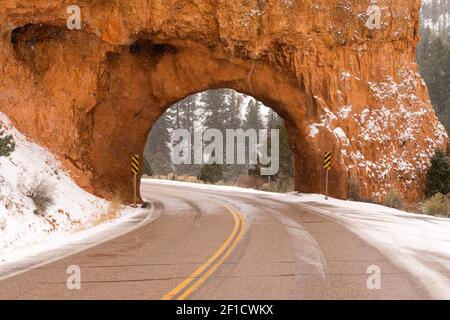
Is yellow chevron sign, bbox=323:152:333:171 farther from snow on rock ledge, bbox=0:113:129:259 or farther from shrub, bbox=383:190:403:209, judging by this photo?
snow on rock ledge, bbox=0:113:129:259

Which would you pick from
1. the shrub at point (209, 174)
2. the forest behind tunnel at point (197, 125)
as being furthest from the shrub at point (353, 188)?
the forest behind tunnel at point (197, 125)

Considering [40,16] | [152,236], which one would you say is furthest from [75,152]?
[152,236]

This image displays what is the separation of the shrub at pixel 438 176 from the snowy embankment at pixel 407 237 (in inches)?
277

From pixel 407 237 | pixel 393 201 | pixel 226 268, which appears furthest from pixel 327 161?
pixel 226 268

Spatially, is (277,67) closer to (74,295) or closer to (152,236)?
(152,236)

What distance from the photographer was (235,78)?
25.0 m

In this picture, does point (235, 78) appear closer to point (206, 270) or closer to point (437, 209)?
point (437, 209)

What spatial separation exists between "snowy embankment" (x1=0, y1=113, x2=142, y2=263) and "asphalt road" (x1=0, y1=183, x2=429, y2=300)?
1.74 metres

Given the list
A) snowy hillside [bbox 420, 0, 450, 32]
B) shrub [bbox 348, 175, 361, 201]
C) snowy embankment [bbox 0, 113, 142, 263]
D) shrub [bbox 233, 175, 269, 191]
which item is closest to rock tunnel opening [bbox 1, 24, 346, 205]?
shrub [bbox 348, 175, 361, 201]

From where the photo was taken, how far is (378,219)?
48.9 feet

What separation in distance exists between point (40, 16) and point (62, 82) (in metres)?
3.22

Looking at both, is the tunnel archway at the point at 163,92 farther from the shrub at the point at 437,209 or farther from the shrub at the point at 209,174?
the shrub at the point at 209,174

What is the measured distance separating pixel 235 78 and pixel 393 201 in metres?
10.0

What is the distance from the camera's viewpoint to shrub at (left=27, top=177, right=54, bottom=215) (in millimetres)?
13238
